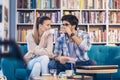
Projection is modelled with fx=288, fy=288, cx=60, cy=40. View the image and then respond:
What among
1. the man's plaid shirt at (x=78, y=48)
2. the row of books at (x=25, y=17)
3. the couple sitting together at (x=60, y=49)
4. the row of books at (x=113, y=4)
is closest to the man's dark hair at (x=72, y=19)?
the couple sitting together at (x=60, y=49)

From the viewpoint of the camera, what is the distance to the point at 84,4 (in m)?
4.96

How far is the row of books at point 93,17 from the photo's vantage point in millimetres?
4941

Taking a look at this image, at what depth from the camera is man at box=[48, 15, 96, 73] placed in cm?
365

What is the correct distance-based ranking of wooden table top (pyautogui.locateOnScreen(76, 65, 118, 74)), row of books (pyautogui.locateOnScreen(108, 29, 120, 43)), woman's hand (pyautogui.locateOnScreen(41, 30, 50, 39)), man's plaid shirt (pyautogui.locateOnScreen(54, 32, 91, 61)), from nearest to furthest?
1. wooden table top (pyautogui.locateOnScreen(76, 65, 118, 74))
2. man's plaid shirt (pyautogui.locateOnScreen(54, 32, 91, 61))
3. woman's hand (pyautogui.locateOnScreen(41, 30, 50, 39))
4. row of books (pyautogui.locateOnScreen(108, 29, 120, 43))

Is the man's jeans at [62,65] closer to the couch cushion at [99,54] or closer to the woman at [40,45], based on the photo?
the woman at [40,45]

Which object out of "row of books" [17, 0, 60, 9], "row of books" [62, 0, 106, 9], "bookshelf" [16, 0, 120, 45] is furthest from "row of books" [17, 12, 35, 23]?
"row of books" [62, 0, 106, 9]

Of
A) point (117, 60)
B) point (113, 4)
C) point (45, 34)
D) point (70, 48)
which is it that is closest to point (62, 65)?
point (70, 48)

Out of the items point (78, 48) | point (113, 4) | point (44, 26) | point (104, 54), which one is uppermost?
point (113, 4)

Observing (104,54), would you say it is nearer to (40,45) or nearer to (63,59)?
(63,59)

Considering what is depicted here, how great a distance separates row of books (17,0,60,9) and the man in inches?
44.5

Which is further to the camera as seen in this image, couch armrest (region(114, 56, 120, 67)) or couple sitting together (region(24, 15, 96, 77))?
couch armrest (region(114, 56, 120, 67))

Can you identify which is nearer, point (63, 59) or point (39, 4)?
point (63, 59)

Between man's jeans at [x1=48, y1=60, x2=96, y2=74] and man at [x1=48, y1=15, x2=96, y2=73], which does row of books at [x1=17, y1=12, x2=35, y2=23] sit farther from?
man's jeans at [x1=48, y1=60, x2=96, y2=74]

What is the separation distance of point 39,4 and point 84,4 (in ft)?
2.53
